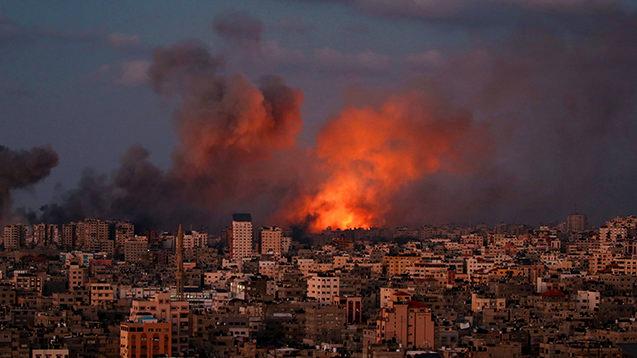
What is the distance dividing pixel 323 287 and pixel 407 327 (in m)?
10.4

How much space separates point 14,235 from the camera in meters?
65.6

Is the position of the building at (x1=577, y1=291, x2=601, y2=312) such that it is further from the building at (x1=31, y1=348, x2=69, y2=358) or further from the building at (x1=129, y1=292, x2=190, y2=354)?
the building at (x1=31, y1=348, x2=69, y2=358)

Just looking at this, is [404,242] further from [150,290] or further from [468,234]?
[150,290]

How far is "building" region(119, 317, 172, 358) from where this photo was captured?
26.8m

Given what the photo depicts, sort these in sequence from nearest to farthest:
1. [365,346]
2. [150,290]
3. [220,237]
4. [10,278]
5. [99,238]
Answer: [365,346] < [150,290] < [10,278] < [99,238] < [220,237]

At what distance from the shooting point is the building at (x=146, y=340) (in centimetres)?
2681

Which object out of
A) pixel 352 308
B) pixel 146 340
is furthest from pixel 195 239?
pixel 146 340

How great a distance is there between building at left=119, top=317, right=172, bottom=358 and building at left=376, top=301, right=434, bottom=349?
362 cm

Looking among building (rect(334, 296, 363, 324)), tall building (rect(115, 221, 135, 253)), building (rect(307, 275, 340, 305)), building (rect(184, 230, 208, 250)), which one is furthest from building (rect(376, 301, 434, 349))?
building (rect(184, 230, 208, 250))

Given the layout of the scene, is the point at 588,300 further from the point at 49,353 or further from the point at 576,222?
the point at 576,222

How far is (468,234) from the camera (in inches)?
2901

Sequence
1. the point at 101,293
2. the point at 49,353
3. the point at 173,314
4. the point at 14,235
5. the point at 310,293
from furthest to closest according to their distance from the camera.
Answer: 1. the point at 14,235
2. the point at 310,293
3. the point at 101,293
4. the point at 173,314
5. the point at 49,353

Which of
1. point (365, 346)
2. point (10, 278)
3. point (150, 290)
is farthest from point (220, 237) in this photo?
point (365, 346)

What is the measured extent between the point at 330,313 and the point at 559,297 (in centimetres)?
759
